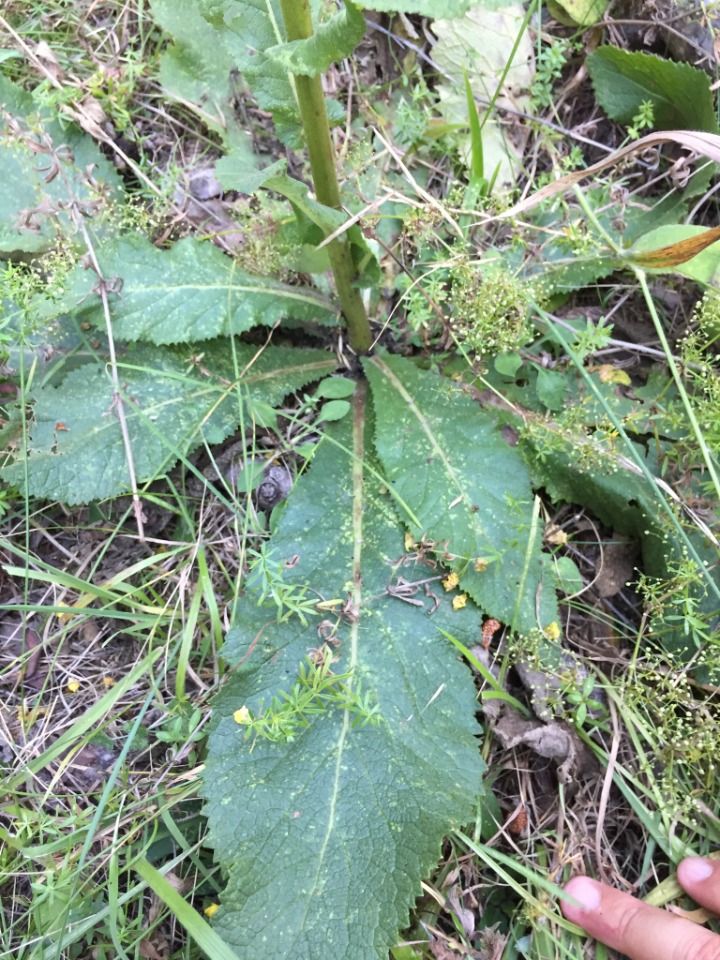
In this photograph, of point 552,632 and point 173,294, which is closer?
point 552,632

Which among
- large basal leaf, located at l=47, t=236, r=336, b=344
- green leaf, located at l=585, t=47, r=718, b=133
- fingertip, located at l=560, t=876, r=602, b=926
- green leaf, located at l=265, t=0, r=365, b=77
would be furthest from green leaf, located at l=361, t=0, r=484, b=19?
fingertip, located at l=560, t=876, r=602, b=926

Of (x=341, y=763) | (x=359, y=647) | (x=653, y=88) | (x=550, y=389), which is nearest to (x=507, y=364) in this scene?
(x=550, y=389)

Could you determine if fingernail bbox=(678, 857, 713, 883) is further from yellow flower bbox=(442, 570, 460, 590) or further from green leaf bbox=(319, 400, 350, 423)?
green leaf bbox=(319, 400, 350, 423)

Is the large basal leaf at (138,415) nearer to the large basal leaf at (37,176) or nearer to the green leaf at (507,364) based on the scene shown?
the large basal leaf at (37,176)

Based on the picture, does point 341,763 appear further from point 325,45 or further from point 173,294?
point 325,45

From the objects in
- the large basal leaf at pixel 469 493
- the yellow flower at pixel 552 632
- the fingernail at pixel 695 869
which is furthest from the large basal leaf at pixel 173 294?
the fingernail at pixel 695 869

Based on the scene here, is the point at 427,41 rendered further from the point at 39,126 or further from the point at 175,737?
the point at 175,737

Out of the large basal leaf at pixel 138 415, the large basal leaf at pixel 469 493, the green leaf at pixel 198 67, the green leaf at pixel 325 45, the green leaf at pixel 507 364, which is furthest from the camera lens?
the green leaf at pixel 198 67
